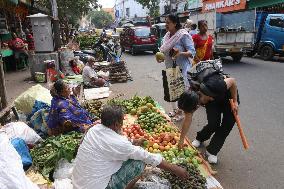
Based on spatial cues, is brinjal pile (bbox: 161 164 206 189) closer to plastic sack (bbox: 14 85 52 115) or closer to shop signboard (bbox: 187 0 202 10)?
plastic sack (bbox: 14 85 52 115)

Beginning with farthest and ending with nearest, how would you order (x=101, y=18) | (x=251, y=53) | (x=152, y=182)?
(x=101, y=18) → (x=251, y=53) → (x=152, y=182)

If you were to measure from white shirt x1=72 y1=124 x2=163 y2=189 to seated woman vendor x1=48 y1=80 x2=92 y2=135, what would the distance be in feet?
5.91

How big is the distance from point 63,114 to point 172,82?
203 centimetres

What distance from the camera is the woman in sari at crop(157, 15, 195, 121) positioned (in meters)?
5.98

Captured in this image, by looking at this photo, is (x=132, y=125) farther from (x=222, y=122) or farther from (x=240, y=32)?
(x=240, y=32)

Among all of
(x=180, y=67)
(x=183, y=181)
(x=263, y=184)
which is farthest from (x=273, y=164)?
(x=180, y=67)

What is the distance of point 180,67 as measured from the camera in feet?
20.6

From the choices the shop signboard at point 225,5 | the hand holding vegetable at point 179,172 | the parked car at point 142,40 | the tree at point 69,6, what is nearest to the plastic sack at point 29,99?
the hand holding vegetable at point 179,172

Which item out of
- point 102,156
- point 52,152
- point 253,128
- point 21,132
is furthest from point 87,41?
point 102,156

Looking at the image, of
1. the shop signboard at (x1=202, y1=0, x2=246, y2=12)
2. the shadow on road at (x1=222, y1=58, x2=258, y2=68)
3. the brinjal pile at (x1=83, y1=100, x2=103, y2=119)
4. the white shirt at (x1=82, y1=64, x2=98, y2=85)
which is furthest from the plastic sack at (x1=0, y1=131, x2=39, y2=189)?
the shop signboard at (x1=202, y1=0, x2=246, y2=12)

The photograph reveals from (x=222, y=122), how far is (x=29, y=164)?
2.63m

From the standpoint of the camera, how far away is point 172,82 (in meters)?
5.81

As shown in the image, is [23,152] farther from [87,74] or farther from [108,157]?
[87,74]

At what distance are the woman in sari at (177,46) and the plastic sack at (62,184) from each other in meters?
3.14
